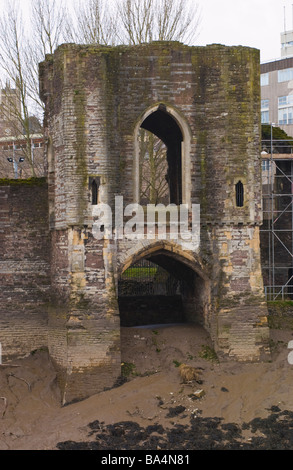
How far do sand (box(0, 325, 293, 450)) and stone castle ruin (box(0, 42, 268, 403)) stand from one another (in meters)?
0.43

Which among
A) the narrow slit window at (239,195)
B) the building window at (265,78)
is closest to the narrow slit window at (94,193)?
the narrow slit window at (239,195)

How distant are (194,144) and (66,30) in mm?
11249

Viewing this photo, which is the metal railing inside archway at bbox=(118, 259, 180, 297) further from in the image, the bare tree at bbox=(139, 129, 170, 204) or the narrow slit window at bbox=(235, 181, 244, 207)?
the narrow slit window at bbox=(235, 181, 244, 207)

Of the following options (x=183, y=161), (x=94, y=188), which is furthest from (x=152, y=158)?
(x=94, y=188)

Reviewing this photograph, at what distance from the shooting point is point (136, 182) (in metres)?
14.5

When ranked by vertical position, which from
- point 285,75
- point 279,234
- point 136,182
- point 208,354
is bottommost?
point 208,354

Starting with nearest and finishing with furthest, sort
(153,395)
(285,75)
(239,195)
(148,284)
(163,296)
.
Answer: (153,395), (239,195), (163,296), (148,284), (285,75)

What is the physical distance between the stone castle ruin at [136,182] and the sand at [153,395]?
17.1 inches

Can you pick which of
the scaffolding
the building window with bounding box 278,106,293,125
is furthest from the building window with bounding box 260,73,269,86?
the scaffolding

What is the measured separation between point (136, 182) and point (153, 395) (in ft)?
15.1

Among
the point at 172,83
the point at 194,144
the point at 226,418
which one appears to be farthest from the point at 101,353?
the point at 172,83

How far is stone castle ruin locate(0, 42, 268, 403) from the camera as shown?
14037 millimetres

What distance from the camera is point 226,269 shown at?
571 inches

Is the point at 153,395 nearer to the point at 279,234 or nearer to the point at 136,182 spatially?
the point at 136,182
